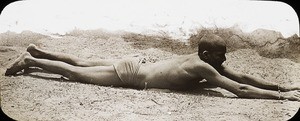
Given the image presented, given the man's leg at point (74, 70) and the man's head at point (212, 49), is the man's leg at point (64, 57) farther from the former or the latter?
the man's head at point (212, 49)

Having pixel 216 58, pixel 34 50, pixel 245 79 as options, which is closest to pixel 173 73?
pixel 216 58

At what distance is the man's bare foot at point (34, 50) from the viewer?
3.34m

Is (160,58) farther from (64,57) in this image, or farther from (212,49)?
(64,57)

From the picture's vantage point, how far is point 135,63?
3303 mm

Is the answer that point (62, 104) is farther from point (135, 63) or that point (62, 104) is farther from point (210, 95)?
point (210, 95)

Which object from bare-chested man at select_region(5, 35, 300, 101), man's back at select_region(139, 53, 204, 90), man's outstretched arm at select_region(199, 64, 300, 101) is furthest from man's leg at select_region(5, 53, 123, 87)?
man's outstretched arm at select_region(199, 64, 300, 101)

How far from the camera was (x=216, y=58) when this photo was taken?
323cm

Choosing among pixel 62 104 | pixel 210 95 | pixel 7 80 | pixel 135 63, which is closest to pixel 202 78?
pixel 210 95

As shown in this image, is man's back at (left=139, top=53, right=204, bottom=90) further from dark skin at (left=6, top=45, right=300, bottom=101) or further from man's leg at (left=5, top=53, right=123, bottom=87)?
man's leg at (left=5, top=53, right=123, bottom=87)

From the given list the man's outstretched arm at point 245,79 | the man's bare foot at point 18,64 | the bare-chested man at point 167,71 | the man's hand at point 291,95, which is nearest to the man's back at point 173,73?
the bare-chested man at point 167,71

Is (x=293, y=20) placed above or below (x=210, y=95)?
above

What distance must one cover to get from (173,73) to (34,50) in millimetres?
615

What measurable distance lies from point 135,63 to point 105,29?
19 cm

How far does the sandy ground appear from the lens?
321 centimetres
